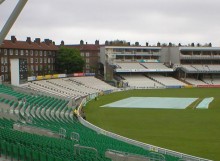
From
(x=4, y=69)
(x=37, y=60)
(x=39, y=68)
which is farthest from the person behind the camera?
(x=39, y=68)

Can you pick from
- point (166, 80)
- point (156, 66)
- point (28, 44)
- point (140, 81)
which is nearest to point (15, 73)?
point (28, 44)

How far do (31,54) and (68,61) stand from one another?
10216 millimetres

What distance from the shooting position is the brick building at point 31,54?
6950 centimetres

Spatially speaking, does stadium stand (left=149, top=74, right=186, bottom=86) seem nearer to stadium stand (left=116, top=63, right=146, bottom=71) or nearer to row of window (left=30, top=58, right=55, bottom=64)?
stadium stand (left=116, top=63, right=146, bottom=71)

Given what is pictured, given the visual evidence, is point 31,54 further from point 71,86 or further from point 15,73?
point 15,73

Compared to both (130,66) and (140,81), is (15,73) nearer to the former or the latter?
(140,81)

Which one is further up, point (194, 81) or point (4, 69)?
point (4, 69)

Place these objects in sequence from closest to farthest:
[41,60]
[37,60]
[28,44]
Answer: [28,44]
[37,60]
[41,60]

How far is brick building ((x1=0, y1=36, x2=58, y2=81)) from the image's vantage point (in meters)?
69.5

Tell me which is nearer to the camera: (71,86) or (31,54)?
(71,86)

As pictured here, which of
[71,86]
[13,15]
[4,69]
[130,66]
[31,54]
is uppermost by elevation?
[13,15]

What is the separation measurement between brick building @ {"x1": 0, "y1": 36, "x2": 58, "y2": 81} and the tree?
2.00 meters

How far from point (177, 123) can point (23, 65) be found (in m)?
24.9

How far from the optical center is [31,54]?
261ft
